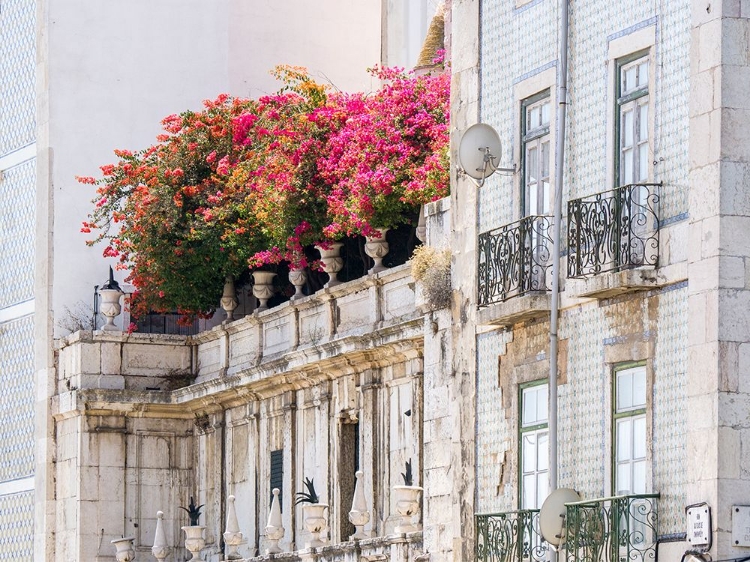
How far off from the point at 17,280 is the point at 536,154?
16.8m

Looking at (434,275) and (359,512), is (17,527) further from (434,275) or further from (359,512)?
(434,275)

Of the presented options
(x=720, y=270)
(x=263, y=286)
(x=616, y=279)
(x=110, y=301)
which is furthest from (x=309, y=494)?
(x=720, y=270)

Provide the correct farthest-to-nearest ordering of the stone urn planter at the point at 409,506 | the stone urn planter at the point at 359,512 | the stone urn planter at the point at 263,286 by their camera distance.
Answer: the stone urn planter at the point at 263,286 → the stone urn planter at the point at 359,512 → the stone urn planter at the point at 409,506

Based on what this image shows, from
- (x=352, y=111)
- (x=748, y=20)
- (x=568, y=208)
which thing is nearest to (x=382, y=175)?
(x=352, y=111)

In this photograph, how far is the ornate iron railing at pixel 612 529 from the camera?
21062 millimetres

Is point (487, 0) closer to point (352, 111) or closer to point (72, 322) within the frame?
point (352, 111)

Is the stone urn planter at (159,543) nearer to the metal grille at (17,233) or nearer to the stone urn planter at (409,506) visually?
the metal grille at (17,233)

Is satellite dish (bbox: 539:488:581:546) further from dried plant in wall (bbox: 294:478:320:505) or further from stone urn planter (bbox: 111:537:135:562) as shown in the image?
stone urn planter (bbox: 111:537:135:562)

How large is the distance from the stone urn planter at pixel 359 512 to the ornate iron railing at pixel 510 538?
5.17m

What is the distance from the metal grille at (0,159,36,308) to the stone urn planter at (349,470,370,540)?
10369 mm

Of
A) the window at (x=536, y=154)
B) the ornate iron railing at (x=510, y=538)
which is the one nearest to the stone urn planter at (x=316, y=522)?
Result: the ornate iron railing at (x=510, y=538)

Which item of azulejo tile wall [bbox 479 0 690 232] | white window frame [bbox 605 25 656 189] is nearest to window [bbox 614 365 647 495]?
azulejo tile wall [bbox 479 0 690 232]

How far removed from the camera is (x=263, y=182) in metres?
33.7

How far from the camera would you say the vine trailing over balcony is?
31062 millimetres
